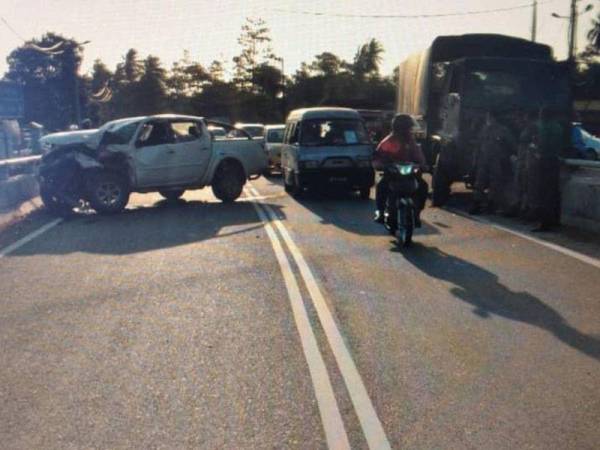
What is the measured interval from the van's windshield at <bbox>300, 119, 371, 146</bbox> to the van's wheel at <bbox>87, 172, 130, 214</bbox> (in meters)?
4.81

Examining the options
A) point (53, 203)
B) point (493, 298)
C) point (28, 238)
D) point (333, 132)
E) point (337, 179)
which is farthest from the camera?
point (333, 132)

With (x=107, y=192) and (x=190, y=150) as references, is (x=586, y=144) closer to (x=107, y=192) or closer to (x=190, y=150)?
(x=190, y=150)

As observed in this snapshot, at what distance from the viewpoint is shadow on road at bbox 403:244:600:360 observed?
6.62 metres

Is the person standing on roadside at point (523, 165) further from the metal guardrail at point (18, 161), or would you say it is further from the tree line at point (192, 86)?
the tree line at point (192, 86)

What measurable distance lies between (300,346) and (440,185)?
11.4 meters

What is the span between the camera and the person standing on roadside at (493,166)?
15.3m

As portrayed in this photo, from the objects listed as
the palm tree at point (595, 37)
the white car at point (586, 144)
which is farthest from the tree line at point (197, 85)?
the white car at point (586, 144)

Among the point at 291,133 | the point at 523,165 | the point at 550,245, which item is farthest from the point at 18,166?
the point at 550,245

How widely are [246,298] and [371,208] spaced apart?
9439mm

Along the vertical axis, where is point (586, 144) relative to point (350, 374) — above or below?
below

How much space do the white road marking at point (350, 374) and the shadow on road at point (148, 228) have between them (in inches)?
138

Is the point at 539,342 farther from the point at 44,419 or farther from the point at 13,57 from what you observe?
the point at 13,57

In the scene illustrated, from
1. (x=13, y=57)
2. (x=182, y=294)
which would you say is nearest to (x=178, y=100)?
(x=13, y=57)

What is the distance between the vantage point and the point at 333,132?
1986 cm
